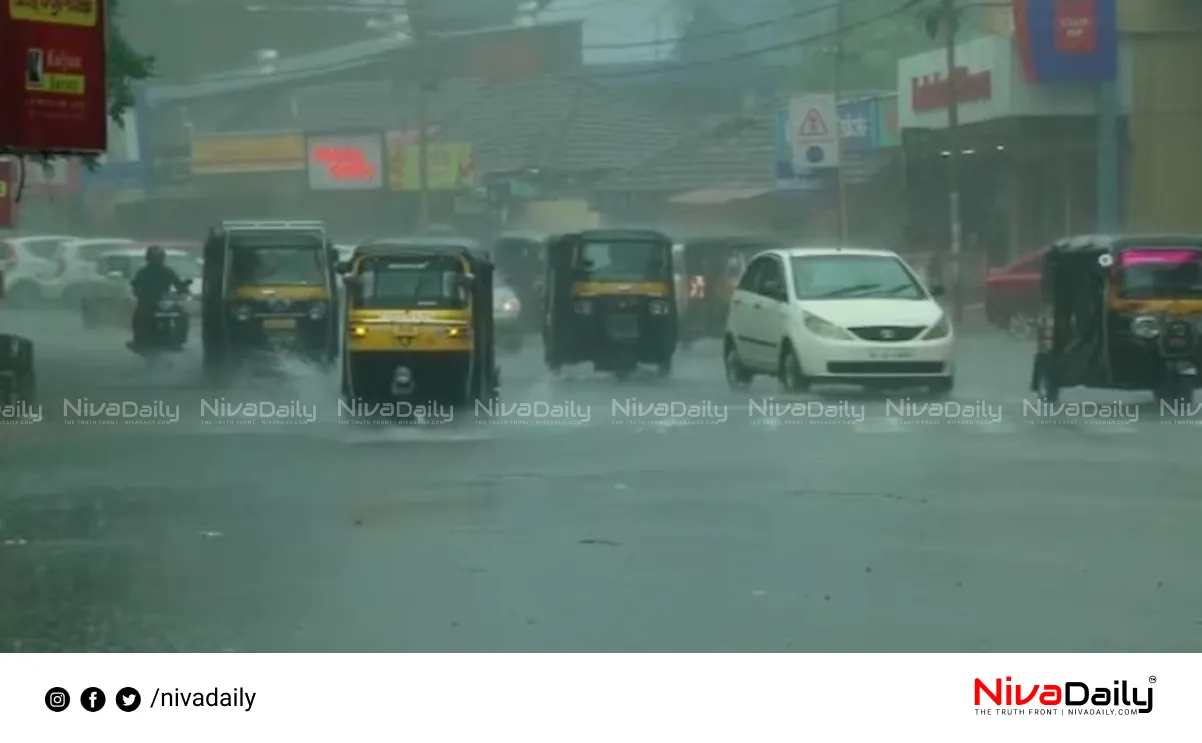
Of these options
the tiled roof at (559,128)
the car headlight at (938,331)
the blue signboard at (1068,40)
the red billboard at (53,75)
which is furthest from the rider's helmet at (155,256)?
the tiled roof at (559,128)

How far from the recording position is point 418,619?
36.3 feet

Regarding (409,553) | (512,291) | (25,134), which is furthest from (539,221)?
(409,553)

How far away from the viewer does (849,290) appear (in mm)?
26047

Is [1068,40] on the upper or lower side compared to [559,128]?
upper

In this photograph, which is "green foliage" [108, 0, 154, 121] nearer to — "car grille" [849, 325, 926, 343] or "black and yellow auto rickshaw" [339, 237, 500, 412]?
"black and yellow auto rickshaw" [339, 237, 500, 412]

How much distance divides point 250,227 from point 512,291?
10079 millimetres

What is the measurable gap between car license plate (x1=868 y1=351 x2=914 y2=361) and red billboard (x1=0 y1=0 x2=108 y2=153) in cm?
766

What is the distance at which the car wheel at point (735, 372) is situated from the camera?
27.7m

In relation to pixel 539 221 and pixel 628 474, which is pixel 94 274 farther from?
pixel 628 474

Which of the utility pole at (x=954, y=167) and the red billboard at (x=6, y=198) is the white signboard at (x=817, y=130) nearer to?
the utility pole at (x=954, y=167)

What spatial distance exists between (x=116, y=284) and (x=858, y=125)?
17.0 metres

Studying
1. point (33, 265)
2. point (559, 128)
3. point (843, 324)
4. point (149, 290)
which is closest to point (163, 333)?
point (149, 290)

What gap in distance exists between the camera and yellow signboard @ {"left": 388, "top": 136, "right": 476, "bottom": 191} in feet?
167

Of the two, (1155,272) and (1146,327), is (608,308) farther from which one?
(1146,327)
